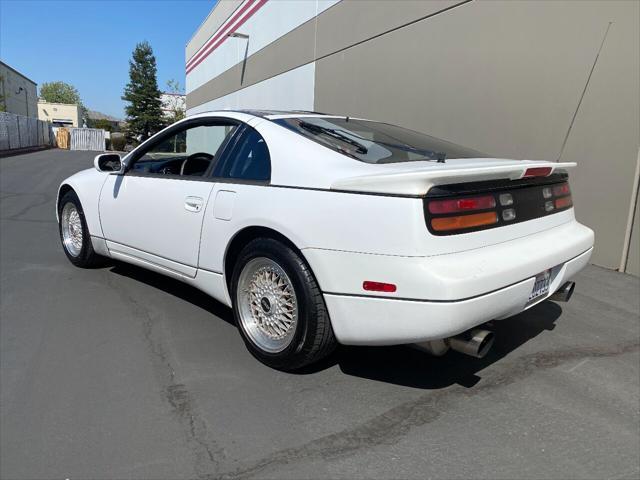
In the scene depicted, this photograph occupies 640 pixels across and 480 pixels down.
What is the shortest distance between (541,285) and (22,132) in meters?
40.7

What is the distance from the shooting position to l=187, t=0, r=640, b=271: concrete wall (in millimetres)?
5344

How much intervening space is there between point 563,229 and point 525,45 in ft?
13.0

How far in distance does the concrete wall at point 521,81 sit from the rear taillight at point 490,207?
2.70 metres

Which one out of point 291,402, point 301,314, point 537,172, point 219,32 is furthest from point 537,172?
point 219,32

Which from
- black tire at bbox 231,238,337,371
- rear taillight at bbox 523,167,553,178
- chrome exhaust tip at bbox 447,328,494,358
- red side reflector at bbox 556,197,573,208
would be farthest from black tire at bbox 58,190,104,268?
red side reflector at bbox 556,197,573,208

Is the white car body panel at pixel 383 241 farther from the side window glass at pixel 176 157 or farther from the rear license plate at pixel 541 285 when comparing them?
the side window glass at pixel 176 157

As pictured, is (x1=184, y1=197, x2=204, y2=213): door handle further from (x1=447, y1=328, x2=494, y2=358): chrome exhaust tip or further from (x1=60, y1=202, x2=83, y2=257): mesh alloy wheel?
(x1=60, y1=202, x2=83, y2=257): mesh alloy wheel

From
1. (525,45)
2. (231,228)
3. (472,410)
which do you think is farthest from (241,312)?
(525,45)

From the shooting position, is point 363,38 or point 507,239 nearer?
point 507,239

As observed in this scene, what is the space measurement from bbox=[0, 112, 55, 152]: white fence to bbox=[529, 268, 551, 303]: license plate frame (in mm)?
33458

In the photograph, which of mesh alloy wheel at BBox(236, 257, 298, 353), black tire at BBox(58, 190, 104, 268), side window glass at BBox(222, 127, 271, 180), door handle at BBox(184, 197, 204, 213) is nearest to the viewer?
mesh alloy wheel at BBox(236, 257, 298, 353)

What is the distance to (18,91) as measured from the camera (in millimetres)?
57094

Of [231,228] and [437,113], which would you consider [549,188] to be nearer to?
[231,228]

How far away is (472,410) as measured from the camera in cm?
277
